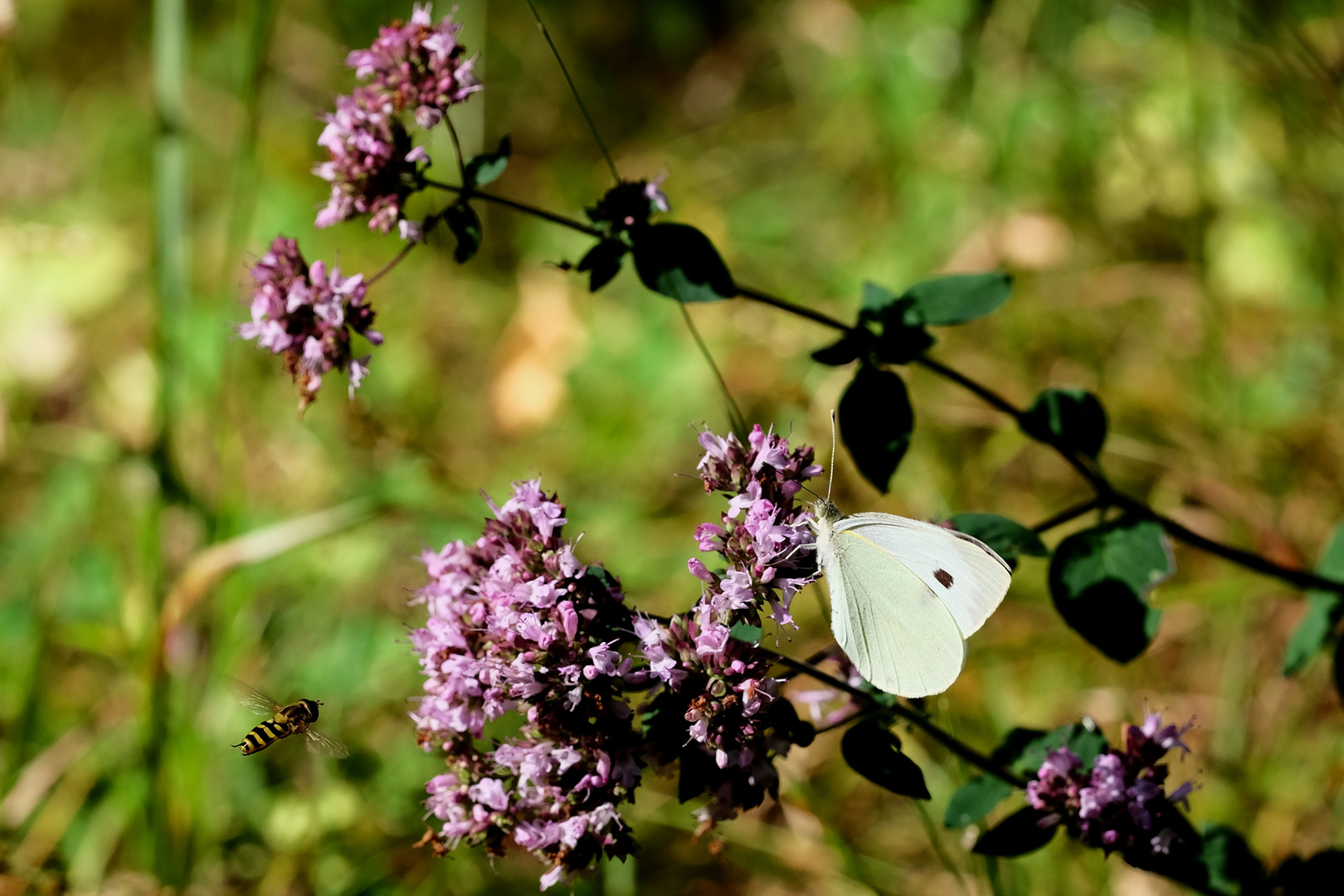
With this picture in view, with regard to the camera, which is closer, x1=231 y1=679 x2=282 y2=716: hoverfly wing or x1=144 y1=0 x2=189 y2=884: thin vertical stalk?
x1=231 y1=679 x2=282 y2=716: hoverfly wing

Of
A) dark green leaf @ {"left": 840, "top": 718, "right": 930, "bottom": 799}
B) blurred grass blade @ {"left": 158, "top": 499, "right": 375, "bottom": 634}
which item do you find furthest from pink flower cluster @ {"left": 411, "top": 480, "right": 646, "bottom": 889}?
blurred grass blade @ {"left": 158, "top": 499, "right": 375, "bottom": 634}

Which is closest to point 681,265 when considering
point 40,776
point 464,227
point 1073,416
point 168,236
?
point 464,227

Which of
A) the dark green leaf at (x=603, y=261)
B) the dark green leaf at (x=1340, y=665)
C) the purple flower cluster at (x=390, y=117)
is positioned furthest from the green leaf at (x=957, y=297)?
the dark green leaf at (x=1340, y=665)

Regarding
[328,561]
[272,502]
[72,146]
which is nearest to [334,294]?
[328,561]

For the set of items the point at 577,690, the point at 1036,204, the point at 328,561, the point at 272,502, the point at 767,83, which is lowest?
the point at 577,690

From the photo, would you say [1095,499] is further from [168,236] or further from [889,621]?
[168,236]

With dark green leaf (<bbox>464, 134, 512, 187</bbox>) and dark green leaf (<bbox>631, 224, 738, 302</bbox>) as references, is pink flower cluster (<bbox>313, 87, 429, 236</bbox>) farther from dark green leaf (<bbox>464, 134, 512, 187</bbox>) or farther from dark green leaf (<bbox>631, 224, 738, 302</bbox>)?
dark green leaf (<bbox>631, 224, 738, 302</bbox>)

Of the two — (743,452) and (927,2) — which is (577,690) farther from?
(927,2)
